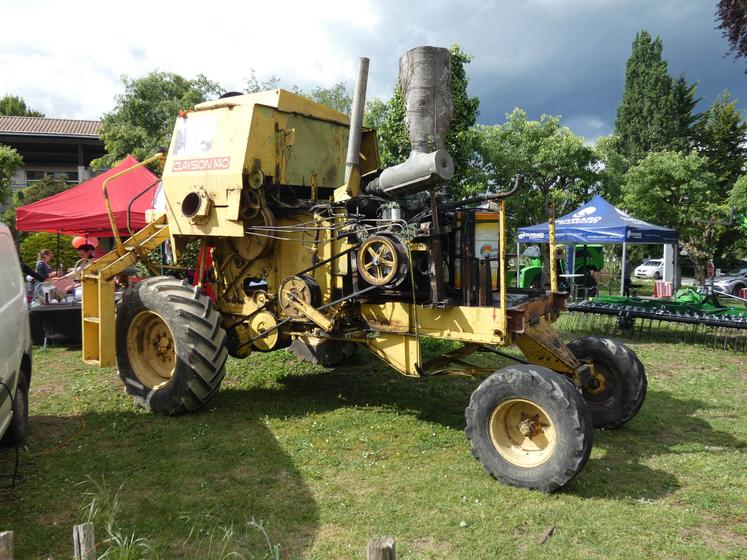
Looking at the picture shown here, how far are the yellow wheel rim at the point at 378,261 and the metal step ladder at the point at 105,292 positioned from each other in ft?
8.67

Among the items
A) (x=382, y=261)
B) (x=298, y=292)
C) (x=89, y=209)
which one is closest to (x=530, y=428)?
(x=382, y=261)

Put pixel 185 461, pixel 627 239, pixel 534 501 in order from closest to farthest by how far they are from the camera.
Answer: pixel 534 501 < pixel 185 461 < pixel 627 239

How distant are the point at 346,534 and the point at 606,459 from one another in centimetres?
246

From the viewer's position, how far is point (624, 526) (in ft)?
11.9

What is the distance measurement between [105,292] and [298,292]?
2141 millimetres

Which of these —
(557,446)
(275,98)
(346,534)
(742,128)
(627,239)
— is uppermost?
(742,128)

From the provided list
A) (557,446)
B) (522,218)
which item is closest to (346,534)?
(557,446)

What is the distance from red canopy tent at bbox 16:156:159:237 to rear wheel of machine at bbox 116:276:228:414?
17.8 ft

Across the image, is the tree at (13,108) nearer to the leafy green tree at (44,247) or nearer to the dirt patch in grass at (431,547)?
the leafy green tree at (44,247)

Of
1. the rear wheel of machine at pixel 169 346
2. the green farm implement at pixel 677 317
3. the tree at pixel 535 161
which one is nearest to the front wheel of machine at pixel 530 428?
the rear wheel of machine at pixel 169 346

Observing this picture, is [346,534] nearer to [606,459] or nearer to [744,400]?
[606,459]

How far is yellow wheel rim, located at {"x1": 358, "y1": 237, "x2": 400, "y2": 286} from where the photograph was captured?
192 inches

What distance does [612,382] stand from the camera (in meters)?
5.52

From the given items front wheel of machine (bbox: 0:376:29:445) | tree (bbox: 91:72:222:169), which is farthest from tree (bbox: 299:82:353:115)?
front wheel of machine (bbox: 0:376:29:445)
